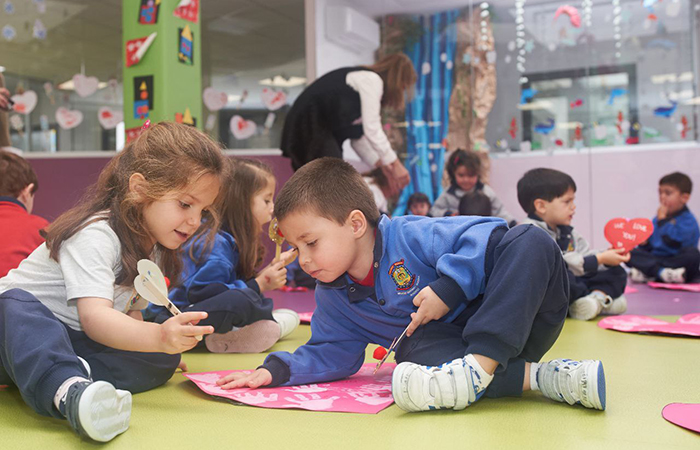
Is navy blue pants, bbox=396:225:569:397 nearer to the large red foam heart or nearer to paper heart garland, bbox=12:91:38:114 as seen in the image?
the large red foam heart

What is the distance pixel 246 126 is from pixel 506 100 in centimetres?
173

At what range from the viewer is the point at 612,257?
238 centimetres

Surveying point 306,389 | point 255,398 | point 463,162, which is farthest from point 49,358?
point 463,162

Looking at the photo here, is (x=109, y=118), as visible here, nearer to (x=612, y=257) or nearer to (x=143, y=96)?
(x=143, y=96)

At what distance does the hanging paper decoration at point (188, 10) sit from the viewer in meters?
3.25

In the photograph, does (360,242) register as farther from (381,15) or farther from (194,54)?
(381,15)

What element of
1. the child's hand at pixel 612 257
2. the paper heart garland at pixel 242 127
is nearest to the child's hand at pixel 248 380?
the child's hand at pixel 612 257

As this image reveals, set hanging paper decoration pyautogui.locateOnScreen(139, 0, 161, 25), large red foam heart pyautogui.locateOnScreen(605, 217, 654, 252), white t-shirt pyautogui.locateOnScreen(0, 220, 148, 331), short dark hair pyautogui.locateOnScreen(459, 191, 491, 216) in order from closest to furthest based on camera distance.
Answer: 1. white t-shirt pyautogui.locateOnScreen(0, 220, 148, 331)
2. large red foam heart pyautogui.locateOnScreen(605, 217, 654, 252)
3. hanging paper decoration pyautogui.locateOnScreen(139, 0, 161, 25)
4. short dark hair pyautogui.locateOnScreen(459, 191, 491, 216)

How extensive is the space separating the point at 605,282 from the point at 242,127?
2.82 m

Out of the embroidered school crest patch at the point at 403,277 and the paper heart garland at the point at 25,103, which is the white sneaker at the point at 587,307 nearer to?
the embroidered school crest patch at the point at 403,277

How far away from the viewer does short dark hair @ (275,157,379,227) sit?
123 cm

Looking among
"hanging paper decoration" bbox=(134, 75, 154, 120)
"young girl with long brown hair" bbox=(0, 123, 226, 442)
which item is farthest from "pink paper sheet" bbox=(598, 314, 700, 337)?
"hanging paper decoration" bbox=(134, 75, 154, 120)

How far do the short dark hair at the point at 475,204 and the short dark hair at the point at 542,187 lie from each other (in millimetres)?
1393

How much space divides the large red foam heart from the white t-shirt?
175cm
